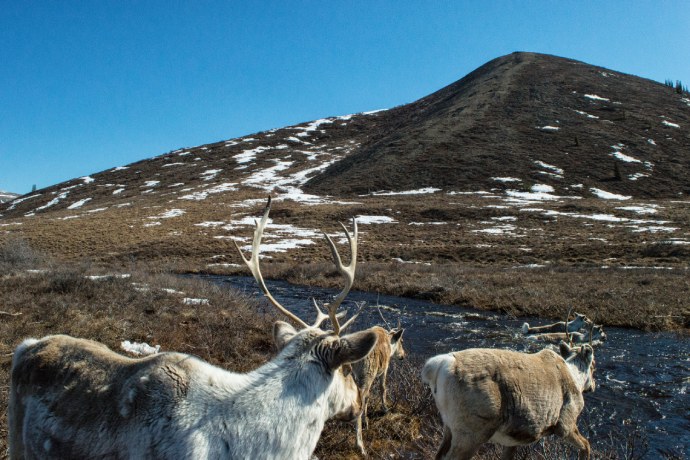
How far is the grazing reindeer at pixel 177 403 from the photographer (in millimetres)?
2625

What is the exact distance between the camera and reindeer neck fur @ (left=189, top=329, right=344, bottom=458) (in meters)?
2.62

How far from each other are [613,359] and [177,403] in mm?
10964

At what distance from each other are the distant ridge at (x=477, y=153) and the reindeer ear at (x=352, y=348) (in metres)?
49.2

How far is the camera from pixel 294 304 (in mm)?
16406

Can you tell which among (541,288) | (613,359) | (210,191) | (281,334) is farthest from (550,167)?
(281,334)

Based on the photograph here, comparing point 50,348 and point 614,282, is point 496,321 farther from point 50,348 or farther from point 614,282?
point 50,348

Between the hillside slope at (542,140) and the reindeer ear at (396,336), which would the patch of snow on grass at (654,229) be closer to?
the hillside slope at (542,140)

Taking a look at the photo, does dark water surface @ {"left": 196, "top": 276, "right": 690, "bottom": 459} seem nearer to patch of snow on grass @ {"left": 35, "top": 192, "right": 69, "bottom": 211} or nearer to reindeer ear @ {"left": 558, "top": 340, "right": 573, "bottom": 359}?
reindeer ear @ {"left": 558, "top": 340, "right": 573, "bottom": 359}

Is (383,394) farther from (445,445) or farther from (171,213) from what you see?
(171,213)

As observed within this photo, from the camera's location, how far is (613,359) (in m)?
10.4

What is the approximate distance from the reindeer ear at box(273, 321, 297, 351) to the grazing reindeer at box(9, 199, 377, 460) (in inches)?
11.3

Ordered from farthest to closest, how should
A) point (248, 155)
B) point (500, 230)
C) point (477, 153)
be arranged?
point (248, 155), point (477, 153), point (500, 230)

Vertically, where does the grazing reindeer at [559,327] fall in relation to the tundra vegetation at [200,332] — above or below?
below

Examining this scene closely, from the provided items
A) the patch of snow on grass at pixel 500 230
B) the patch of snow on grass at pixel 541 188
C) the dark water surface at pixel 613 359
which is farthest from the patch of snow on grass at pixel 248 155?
the dark water surface at pixel 613 359
